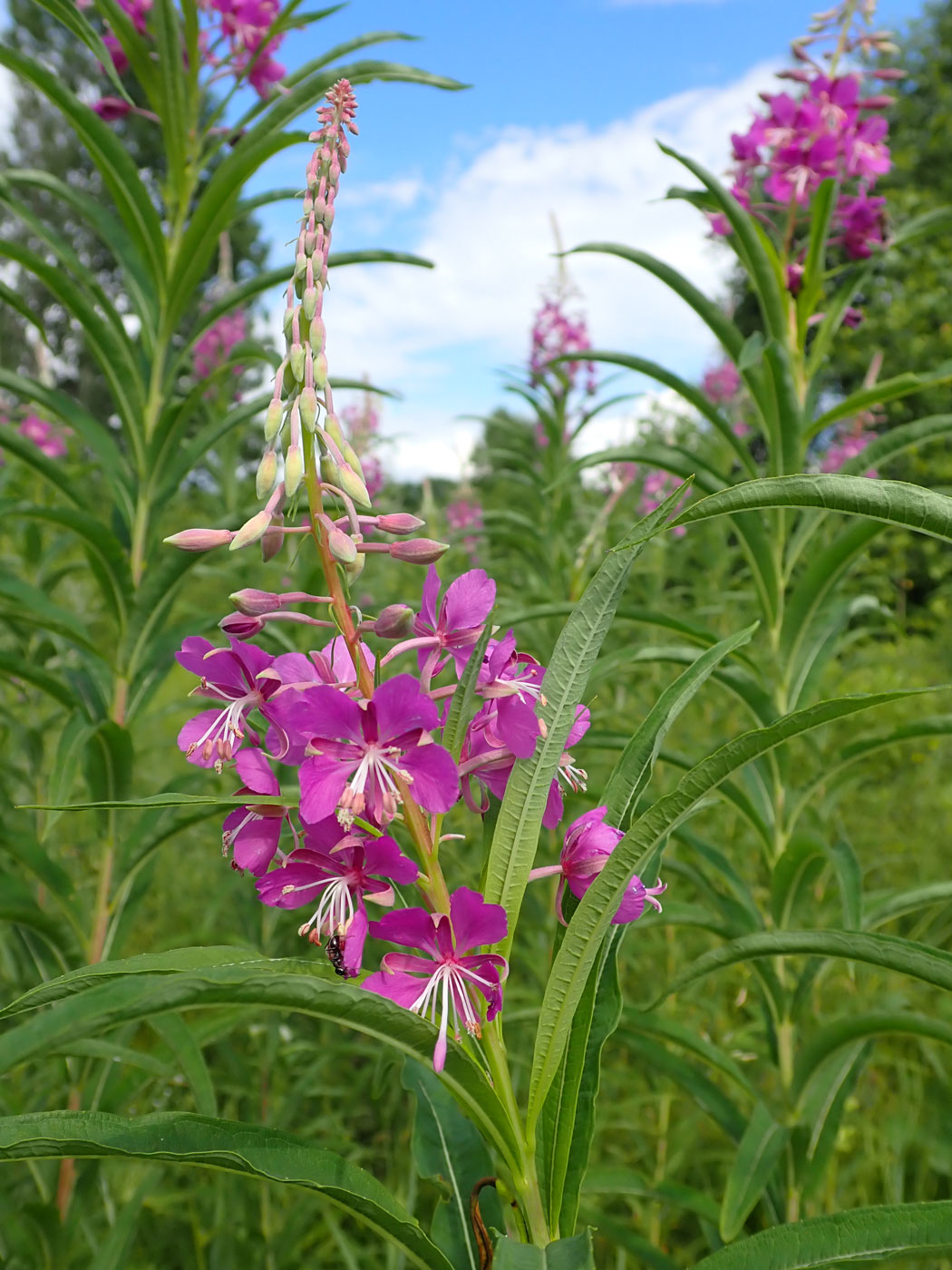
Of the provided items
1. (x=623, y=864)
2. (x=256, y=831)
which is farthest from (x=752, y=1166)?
(x=256, y=831)

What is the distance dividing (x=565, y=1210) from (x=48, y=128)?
105ft

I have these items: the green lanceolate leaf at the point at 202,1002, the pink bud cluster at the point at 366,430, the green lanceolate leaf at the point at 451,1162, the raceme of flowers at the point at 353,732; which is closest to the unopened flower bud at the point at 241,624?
the raceme of flowers at the point at 353,732

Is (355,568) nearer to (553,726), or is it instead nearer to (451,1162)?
(553,726)

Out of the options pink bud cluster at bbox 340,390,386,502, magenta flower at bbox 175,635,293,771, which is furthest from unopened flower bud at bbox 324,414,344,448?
pink bud cluster at bbox 340,390,386,502

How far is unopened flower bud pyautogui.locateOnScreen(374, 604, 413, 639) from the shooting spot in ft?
2.87

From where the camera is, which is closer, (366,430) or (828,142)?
(828,142)

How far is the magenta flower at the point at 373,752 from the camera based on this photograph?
82 centimetres

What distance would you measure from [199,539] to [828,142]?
84.2 inches

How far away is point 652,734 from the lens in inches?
37.5

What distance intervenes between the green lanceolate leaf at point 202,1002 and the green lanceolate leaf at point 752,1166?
3.41ft

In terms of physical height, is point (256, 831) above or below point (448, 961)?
above

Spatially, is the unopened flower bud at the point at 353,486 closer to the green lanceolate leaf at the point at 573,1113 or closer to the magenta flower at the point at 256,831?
the magenta flower at the point at 256,831

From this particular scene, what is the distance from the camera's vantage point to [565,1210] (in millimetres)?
940

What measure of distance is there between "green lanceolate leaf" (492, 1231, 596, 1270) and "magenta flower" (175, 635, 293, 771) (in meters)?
0.50
